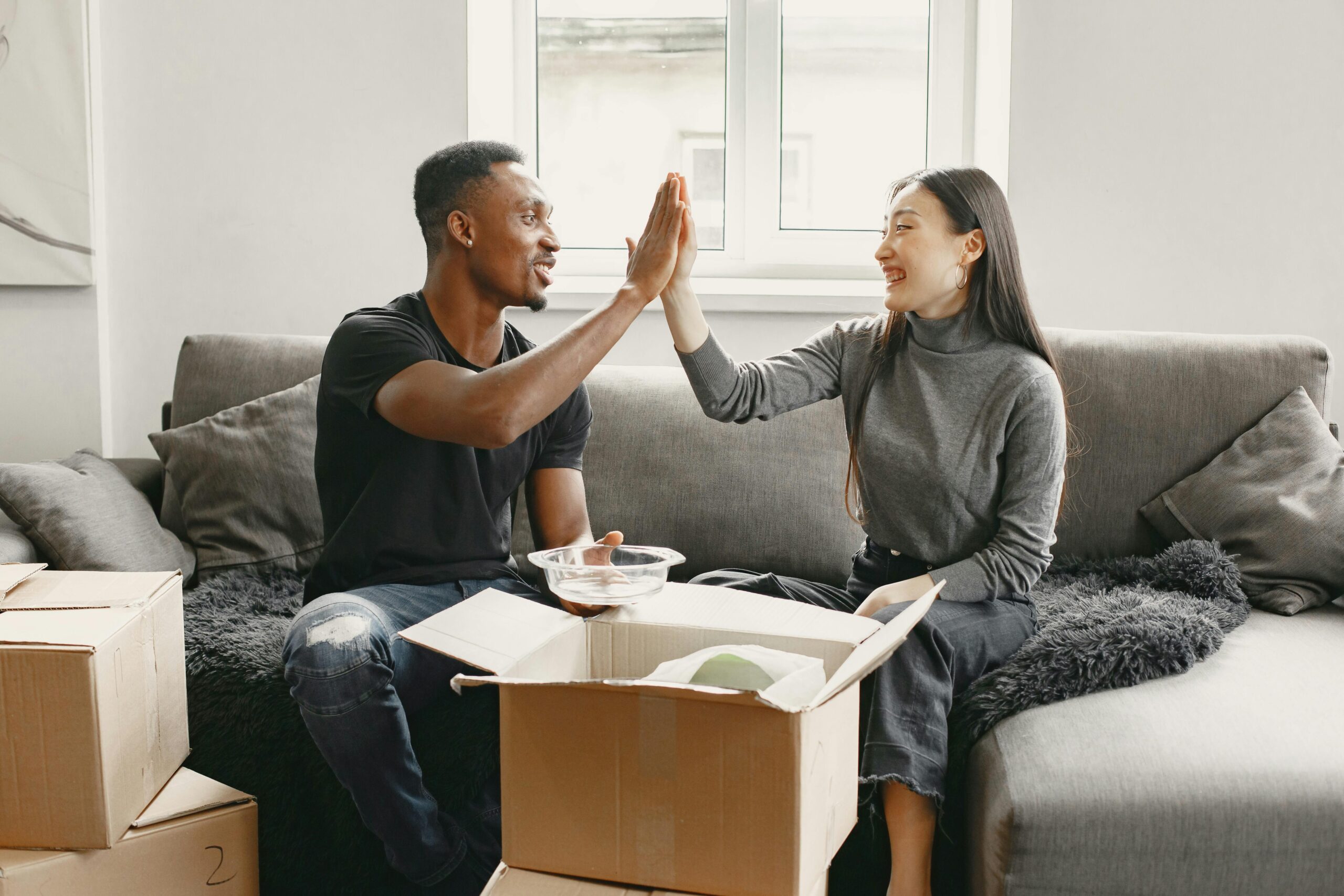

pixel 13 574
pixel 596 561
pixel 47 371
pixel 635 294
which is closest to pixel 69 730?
pixel 13 574

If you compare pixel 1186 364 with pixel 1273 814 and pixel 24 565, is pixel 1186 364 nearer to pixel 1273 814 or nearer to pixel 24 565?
pixel 1273 814

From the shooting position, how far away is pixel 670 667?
3.11 ft

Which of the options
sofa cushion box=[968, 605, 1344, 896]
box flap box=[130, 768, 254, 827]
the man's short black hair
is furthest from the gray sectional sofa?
the man's short black hair

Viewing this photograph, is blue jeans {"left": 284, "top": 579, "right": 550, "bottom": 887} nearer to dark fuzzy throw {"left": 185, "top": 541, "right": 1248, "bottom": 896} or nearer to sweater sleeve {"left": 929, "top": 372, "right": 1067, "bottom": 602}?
dark fuzzy throw {"left": 185, "top": 541, "right": 1248, "bottom": 896}

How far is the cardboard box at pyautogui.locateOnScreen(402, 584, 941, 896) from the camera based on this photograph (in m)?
0.81

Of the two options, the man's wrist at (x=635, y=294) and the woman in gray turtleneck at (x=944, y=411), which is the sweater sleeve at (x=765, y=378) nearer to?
the woman in gray turtleneck at (x=944, y=411)

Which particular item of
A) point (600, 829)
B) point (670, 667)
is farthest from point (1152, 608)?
point (600, 829)

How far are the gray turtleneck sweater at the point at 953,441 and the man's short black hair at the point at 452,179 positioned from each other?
445mm

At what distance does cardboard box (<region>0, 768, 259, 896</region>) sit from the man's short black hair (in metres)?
0.86

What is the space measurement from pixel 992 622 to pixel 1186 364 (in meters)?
0.83

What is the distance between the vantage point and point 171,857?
1182mm

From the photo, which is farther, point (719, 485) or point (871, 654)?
point (719, 485)

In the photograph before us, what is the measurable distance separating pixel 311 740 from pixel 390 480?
0.37 m

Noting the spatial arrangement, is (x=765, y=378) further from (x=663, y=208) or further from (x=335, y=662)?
(x=335, y=662)
